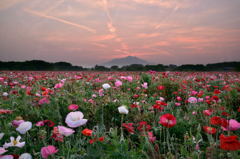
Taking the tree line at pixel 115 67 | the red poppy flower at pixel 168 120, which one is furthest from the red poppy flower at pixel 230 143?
the tree line at pixel 115 67

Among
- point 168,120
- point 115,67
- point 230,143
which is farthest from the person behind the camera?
point 115,67

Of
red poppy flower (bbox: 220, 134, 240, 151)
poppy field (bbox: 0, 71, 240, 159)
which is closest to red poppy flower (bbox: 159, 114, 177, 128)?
poppy field (bbox: 0, 71, 240, 159)

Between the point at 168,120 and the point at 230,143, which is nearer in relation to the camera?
the point at 230,143

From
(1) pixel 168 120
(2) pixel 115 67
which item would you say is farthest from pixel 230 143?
(2) pixel 115 67

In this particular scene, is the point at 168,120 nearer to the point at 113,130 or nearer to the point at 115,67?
the point at 113,130

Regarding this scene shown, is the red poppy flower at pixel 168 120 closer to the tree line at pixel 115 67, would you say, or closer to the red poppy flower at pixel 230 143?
the red poppy flower at pixel 230 143

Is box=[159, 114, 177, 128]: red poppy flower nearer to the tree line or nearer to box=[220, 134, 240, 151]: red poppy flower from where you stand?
box=[220, 134, 240, 151]: red poppy flower

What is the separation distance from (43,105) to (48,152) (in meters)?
1.56

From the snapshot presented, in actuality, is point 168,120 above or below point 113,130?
above

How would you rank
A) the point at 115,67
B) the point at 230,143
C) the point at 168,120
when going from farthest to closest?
the point at 115,67 → the point at 168,120 → the point at 230,143

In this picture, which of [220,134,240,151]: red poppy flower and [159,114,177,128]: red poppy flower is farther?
[159,114,177,128]: red poppy flower

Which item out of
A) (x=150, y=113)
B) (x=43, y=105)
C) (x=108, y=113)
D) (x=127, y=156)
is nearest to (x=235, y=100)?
(x=150, y=113)

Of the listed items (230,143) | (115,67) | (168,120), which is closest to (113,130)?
(168,120)

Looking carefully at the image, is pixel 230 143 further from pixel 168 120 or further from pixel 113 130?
pixel 113 130
